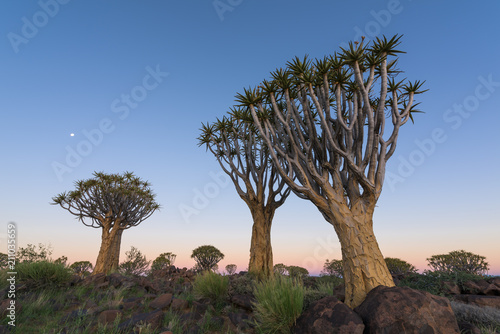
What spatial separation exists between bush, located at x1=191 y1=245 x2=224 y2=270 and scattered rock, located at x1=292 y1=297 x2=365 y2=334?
16.6 meters

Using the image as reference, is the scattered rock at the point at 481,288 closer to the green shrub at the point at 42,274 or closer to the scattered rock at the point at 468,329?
the scattered rock at the point at 468,329

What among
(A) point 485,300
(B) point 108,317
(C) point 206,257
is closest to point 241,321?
(B) point 108,317

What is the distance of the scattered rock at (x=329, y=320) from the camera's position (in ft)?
14.2

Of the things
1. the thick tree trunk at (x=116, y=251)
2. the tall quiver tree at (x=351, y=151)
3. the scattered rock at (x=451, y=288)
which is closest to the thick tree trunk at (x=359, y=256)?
the tall quiver tree at (x=351, y=151)

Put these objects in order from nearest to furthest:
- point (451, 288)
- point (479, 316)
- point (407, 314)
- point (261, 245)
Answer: point (407, 314) < point (479, 316) < point (451, 288) < point (261, 245)

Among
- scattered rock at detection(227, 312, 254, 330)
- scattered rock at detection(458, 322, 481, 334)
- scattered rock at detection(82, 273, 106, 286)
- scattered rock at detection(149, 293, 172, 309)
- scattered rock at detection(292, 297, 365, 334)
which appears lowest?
→ scattered rock at detection(458, 322, 481, 334)

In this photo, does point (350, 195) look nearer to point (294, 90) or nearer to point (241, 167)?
point (294, 90)

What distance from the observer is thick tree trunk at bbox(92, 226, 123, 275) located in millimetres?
14922

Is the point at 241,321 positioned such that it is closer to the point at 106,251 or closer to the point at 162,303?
the point at 162,303

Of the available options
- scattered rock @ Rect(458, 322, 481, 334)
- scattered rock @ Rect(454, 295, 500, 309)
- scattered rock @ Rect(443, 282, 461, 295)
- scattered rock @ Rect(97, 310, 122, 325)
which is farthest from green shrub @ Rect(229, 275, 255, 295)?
scattered rock @ Rect(443, 282, 461, 295)

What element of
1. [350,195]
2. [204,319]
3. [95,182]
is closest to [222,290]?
[204,319]

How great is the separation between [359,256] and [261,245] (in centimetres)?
537

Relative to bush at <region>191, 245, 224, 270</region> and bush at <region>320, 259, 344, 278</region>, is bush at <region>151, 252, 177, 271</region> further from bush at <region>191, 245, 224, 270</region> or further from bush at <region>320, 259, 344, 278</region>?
bush at <region>320, 259, 344, 278</region>

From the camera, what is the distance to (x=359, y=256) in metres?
6.30
